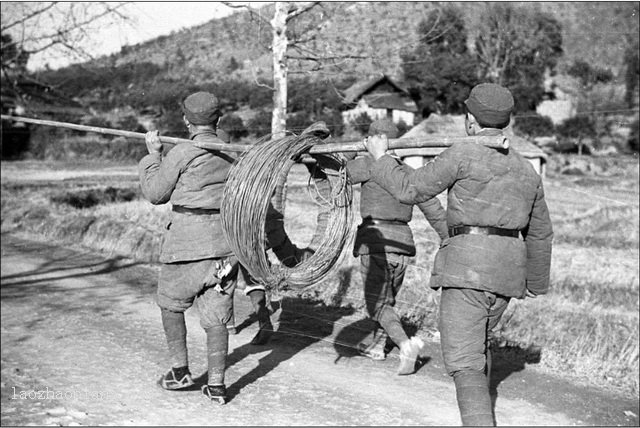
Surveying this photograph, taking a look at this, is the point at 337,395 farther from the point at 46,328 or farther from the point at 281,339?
the point at 46,328

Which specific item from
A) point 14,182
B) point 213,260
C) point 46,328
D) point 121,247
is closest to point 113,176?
point 14,182

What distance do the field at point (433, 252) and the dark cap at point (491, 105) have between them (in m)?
2.09

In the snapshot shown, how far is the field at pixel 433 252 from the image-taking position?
7.63 metres

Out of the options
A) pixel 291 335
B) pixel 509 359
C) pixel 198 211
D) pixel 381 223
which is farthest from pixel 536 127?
pixel 198 211

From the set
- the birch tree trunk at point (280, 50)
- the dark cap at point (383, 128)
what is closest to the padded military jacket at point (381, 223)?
the dark cap at point (383, 128)

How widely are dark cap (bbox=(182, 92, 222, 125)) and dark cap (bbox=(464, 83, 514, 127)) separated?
1997 millimetres

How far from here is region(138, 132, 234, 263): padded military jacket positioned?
551 cm

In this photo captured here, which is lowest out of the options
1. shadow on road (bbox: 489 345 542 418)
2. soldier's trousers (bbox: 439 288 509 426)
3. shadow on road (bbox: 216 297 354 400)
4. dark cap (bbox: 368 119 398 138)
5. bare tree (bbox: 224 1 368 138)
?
shadow on road (bbox: 489 345 542 418)

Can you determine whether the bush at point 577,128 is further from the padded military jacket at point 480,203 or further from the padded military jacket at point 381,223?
the padded military jacket at point 480,203

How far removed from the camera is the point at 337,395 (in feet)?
19.4

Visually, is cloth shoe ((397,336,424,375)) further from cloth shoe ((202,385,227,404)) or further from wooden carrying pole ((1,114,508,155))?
wooden carrying pole ((1,114,508,155))

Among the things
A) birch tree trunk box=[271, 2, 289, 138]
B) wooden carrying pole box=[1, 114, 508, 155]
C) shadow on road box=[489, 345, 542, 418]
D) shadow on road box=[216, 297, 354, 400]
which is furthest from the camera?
birch tree trunk box=[271, 2, 289, 138]

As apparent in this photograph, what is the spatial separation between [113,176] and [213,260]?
16411 mm

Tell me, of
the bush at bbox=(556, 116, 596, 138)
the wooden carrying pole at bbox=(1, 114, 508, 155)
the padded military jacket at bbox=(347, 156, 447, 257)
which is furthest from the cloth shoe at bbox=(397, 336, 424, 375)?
the bush at bbox=(556, 116, 596, 138)
